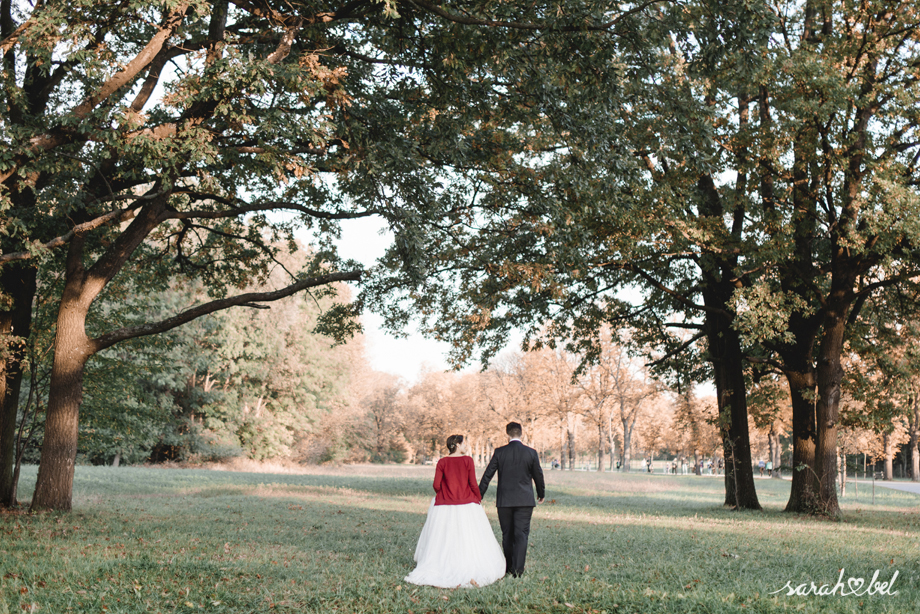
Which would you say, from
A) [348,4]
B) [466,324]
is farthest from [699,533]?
[348,4]

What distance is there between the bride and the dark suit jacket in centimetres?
30

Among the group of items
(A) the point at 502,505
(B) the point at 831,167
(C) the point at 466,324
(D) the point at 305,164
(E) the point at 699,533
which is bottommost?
(E) the point at 699,533

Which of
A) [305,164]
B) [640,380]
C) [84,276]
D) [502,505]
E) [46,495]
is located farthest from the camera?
[640,380]

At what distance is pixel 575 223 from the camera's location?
13.3m

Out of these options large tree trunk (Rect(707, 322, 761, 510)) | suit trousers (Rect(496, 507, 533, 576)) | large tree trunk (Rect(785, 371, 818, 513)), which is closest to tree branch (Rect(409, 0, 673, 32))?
suit trousers (Rect(496, 507, 533, 576))

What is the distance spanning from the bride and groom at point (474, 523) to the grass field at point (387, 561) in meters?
0.39

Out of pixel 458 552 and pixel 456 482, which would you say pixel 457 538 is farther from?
pixel 456 482

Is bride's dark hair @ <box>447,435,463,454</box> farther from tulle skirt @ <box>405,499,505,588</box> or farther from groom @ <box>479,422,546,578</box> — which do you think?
tulle skirt @ <box>405,499,505,588</box>

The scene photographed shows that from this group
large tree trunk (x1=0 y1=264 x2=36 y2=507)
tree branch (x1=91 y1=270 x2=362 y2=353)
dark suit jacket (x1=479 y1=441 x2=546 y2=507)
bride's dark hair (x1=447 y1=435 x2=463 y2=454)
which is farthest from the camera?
large tree trunk (x1=0 y1=264 x2=36 y2=507)

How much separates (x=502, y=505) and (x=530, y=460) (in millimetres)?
644

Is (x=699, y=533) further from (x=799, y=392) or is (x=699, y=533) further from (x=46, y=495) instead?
(x=46, y=495)

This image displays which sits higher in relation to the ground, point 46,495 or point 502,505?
point 502,505

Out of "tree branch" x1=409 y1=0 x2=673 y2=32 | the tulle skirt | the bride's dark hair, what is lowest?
the tulle skirt

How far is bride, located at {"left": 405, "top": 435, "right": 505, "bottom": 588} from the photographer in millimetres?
7762
